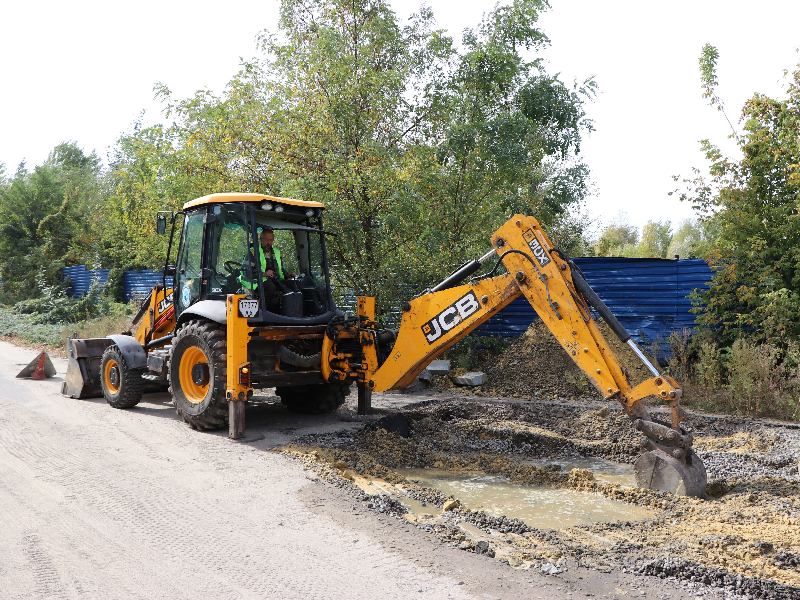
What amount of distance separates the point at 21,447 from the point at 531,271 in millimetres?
5507

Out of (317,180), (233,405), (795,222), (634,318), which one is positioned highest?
(317,180)

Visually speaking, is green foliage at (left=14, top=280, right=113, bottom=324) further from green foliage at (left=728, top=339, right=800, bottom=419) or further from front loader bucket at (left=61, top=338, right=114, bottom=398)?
green foliage at (left=728, top=339, right=800, bottom=419)

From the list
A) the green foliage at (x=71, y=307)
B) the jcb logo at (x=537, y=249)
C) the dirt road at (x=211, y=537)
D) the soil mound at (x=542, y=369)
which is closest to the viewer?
the dirt road at (x=211, y=537)

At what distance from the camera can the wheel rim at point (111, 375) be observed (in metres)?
8.84

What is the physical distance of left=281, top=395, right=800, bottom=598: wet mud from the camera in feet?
12.9

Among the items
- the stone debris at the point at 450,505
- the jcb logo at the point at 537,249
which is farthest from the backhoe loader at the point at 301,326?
the stone debris at the point at 450,505

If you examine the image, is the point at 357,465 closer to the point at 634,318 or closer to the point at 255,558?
the point at 255,558

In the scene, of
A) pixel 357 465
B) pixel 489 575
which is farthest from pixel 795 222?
pixel 489 575

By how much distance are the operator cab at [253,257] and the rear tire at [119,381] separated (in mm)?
1182

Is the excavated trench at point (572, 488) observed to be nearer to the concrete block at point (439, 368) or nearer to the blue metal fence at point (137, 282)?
the concrete block at point (439, 368)

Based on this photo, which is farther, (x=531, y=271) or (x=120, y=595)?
(x=531, y=271)

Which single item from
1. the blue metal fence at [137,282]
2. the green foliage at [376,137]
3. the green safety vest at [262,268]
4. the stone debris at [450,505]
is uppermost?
the green foliage at [376,137]

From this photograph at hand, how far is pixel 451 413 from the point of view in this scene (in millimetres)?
8633

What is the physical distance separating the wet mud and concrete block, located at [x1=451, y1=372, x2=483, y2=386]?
157cm
